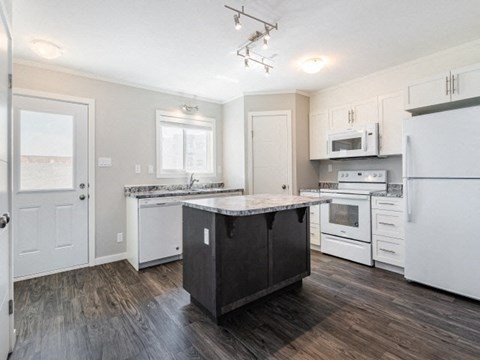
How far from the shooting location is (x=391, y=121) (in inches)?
128

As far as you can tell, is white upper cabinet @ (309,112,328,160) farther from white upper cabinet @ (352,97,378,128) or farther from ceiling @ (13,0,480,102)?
ceiling @ (13,0,480,102)

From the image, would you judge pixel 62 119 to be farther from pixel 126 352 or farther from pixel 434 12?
pixel 434 12

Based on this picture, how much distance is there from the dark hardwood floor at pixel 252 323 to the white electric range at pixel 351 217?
0.54m

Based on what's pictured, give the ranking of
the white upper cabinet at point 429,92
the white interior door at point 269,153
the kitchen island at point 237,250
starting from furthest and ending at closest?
the white interior door at point 269,153
the white upper cabinet at point 429,92
the kitchen island at point 237,250

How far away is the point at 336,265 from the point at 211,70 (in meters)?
3.06

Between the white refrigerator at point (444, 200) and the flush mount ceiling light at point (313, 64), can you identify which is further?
the flush mount ceiling light at point (313, 64)

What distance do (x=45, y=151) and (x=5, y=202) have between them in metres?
1.73

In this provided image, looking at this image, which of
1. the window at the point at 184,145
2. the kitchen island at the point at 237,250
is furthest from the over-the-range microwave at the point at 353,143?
the window at the point at 184,145

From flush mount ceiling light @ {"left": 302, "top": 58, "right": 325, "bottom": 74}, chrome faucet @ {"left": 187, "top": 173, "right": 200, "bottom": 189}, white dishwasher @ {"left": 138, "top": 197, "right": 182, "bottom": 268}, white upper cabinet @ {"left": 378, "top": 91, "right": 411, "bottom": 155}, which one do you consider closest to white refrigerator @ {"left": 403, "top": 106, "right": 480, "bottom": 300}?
white upper cabinet @ {"left": 378, "top": 91, "right": 411, "bottom": 155}

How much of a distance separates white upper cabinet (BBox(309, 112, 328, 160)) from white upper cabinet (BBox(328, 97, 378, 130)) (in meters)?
0.14

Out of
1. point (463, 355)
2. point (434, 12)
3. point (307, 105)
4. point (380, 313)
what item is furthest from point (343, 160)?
point (463, 355)

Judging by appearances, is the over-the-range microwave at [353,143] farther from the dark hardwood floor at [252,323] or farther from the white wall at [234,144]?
the dark hardwood floor at [252,323]

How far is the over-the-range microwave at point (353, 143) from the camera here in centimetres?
336

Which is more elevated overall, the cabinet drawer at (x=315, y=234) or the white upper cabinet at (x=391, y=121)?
the white upper cabinet at (x=391, y=121)
